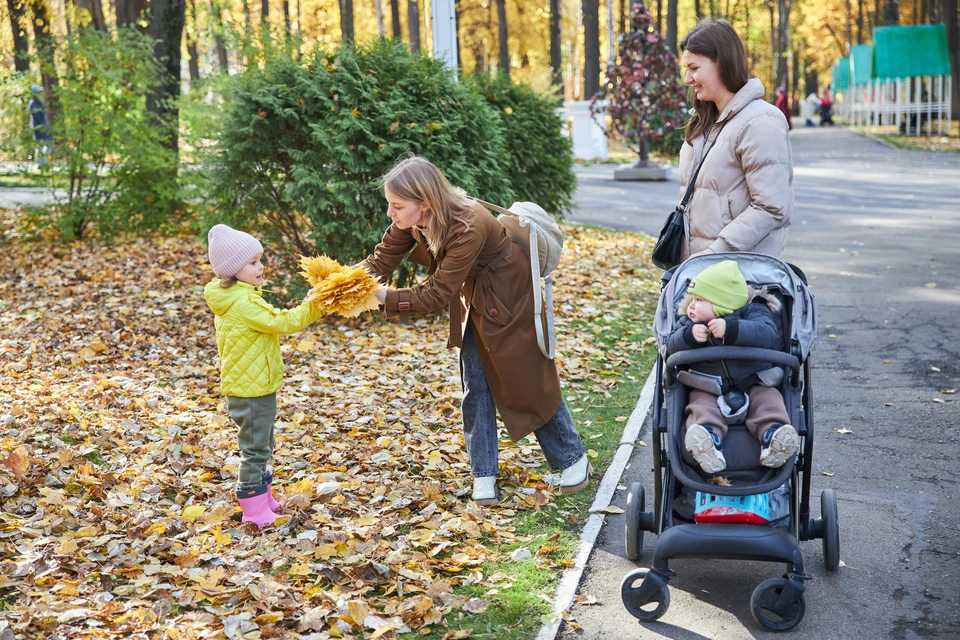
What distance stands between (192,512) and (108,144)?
9.11 m

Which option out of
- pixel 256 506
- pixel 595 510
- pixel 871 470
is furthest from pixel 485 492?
pixel 871 470

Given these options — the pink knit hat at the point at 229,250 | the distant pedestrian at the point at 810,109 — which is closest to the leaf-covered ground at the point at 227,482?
the pink knit hat at the point at 229,250

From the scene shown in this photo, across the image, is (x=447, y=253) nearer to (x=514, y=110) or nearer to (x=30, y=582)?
(x=30, y=582)

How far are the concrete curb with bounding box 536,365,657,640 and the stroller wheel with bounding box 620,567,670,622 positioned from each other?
29cm

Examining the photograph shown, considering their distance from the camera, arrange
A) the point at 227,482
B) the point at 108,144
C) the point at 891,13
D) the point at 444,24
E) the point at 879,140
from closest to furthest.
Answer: the point at 227,482
the point at 444,24
the point at 108,144
the point at 879,140
the point at 891,13

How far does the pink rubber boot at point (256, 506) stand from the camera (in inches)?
184

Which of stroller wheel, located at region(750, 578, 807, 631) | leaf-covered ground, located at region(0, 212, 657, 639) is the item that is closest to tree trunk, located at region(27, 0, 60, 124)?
leaf-covered ground, located at region(0, 212, 657, 639)

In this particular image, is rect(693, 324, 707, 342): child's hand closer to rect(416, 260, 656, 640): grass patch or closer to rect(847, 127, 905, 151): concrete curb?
rect(416, 260, 656, 640): grass patch

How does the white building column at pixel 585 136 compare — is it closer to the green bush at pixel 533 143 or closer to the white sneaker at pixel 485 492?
the green bush at pixel 533 143

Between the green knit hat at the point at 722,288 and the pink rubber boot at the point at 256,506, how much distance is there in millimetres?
2391

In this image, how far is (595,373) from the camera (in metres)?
7.57

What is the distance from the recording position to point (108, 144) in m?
12.5

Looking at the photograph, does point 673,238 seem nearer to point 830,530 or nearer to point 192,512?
point 830,530

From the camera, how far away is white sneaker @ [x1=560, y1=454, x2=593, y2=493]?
5152 millimetres
